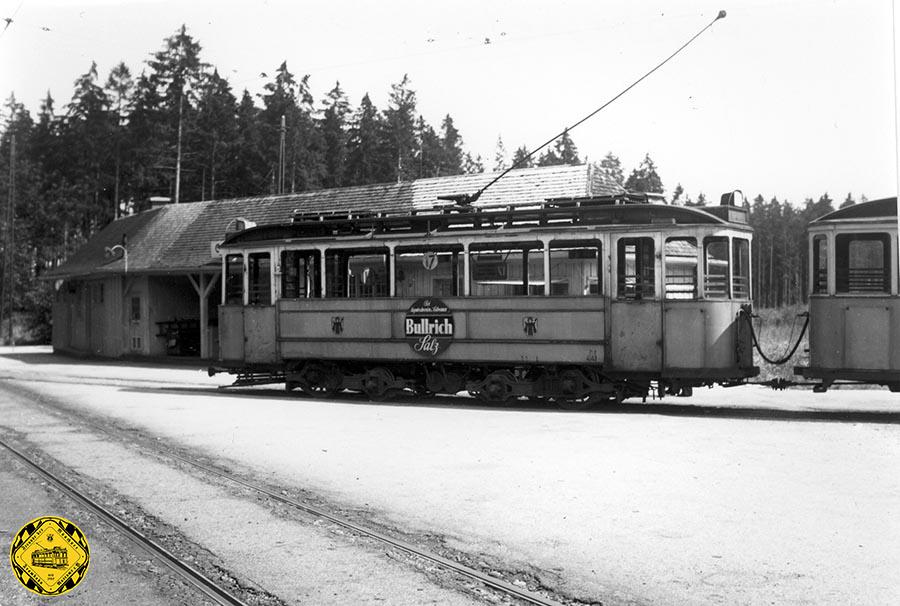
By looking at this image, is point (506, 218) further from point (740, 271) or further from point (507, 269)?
point (740, 271)

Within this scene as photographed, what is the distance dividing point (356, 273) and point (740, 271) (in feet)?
23.0

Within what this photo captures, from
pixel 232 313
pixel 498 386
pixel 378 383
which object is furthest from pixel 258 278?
pixel 498 386

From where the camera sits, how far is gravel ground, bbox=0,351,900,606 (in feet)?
19.1

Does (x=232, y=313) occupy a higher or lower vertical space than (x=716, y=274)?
lower

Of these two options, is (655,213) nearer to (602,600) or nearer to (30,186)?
(602,600)

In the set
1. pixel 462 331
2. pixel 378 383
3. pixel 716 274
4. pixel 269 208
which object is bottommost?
pixel 378 383

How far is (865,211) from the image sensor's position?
13430 millimetres

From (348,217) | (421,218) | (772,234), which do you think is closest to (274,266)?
(348,217)

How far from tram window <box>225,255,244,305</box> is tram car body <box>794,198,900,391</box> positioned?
35.5ft

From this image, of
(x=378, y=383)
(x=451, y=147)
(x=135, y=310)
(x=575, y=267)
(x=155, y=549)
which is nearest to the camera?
(x=155, y=549)

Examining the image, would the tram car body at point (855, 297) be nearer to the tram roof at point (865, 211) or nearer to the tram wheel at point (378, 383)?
the tram roof at point (865, 211)

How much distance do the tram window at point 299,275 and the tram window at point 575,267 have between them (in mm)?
4910

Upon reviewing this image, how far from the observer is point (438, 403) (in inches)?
635

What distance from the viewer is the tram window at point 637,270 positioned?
14.3 metres
